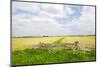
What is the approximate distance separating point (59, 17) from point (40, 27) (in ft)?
0.98

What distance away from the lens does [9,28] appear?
2.54m

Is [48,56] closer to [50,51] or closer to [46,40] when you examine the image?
[50,51]

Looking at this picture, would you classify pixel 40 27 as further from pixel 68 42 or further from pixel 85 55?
pixel 85 55

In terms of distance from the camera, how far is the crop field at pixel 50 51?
102 inches

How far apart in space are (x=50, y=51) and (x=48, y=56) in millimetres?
71

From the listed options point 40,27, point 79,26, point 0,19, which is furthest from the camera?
point 79,26

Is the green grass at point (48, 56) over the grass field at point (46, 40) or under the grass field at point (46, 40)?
under

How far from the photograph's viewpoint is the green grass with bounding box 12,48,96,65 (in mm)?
2594

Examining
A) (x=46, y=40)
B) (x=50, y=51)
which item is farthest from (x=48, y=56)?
(x=46, y=40)

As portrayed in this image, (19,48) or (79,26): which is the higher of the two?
(79,26)

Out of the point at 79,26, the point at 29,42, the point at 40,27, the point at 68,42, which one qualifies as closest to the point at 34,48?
the point at 29,42

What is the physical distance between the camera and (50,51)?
2734mm

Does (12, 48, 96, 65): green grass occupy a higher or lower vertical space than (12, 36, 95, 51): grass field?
lower

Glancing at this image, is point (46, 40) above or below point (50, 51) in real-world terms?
above
